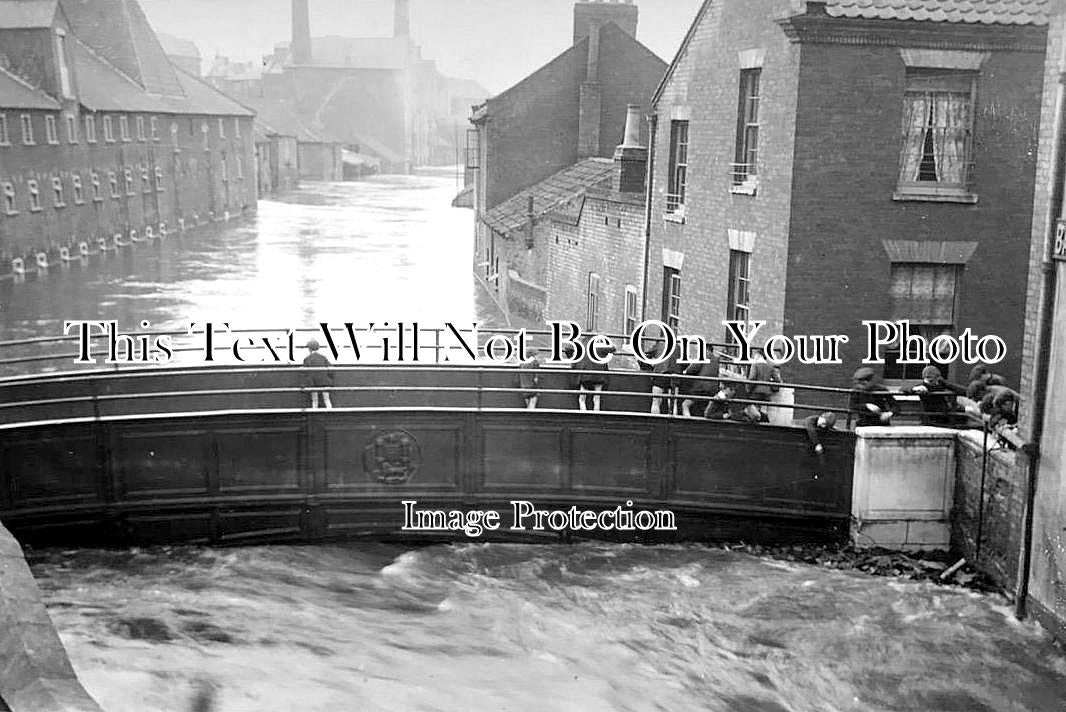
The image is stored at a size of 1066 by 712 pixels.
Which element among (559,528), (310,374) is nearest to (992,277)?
(559,528)

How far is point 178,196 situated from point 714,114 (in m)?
55.8

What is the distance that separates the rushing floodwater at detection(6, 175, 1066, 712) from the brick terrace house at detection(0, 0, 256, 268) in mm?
36597

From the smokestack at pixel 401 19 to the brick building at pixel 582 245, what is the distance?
123 meters

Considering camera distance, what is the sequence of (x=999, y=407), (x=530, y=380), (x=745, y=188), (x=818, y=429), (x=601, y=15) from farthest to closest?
(x=601, y=15), (x=745, y=188), (x=530, y=380), (x=818, y=429), (x=999, y=407)

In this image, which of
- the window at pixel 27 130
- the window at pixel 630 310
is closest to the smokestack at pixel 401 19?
the window at pixel 27 130

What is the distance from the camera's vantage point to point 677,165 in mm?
21672

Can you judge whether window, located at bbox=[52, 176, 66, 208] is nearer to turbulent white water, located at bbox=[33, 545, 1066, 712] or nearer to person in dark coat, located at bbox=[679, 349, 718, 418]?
turbulent white water, located at bbox=[33, 545, 1066, 712]

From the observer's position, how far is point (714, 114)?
19.8m

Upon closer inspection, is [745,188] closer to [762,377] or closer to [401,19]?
[762,377]

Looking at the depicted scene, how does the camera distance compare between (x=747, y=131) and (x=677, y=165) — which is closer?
(x=747, y=131)

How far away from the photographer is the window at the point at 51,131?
4955cm

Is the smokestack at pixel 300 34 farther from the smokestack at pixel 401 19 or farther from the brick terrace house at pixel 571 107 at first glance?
the brick terrace house at pixel 571 107

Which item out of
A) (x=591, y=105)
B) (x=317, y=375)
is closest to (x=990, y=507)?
(x=317, y=375)

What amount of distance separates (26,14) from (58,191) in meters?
7.67
